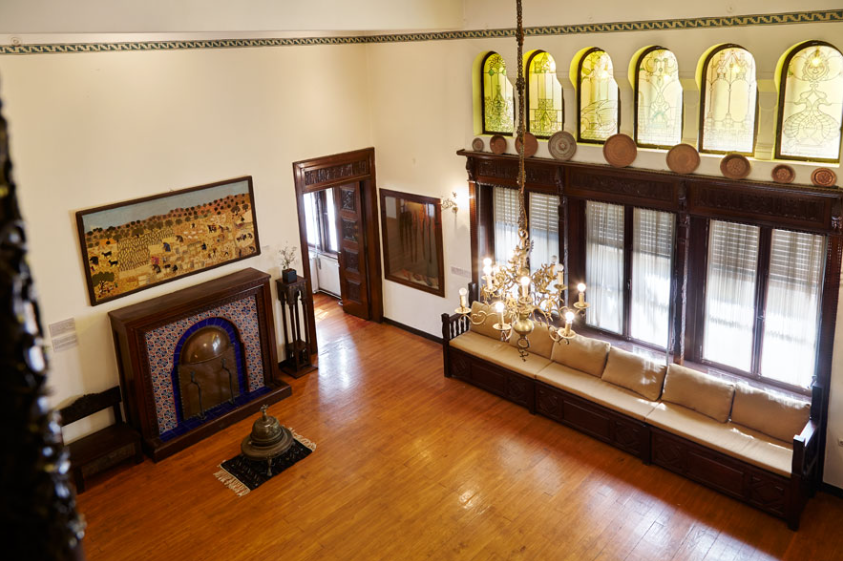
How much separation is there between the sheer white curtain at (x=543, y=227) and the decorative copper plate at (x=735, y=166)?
2.32m

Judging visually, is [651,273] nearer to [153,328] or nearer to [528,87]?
[528,87]

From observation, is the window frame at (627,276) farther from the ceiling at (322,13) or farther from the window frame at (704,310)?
the ceiling at (322,13)

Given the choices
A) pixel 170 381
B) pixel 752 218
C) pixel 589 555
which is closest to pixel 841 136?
pixel 752 218

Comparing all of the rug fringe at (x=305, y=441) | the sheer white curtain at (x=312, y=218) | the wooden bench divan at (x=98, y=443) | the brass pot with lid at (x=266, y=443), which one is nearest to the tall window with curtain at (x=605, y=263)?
the rug fringe at (x=305, y=441)

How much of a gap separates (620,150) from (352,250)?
5.28 meters

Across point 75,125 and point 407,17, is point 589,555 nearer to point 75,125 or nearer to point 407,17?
point 407,17

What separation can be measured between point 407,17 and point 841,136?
16.1ft

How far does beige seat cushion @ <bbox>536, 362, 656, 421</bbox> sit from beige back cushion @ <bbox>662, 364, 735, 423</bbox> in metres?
0.30

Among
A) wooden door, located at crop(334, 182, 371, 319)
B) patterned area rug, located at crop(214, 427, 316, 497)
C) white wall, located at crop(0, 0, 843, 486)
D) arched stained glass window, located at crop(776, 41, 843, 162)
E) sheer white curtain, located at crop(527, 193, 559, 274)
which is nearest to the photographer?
arched stained glass window, located at crop(776, 41, 843, 162)

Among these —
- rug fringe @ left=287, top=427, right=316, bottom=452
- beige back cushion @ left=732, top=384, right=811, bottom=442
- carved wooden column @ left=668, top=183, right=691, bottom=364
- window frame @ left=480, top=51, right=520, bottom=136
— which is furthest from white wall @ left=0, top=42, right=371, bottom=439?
beige back cushion @ left=732, top=384, right=811, bottom=442

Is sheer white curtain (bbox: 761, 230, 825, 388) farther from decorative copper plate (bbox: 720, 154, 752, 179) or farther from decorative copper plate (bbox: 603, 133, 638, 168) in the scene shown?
decorative copper plate (bbox: 603, 133, 638, 168)

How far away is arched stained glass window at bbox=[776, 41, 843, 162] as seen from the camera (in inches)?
262

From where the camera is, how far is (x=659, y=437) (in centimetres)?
781

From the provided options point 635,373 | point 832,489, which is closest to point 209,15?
point 635,373
